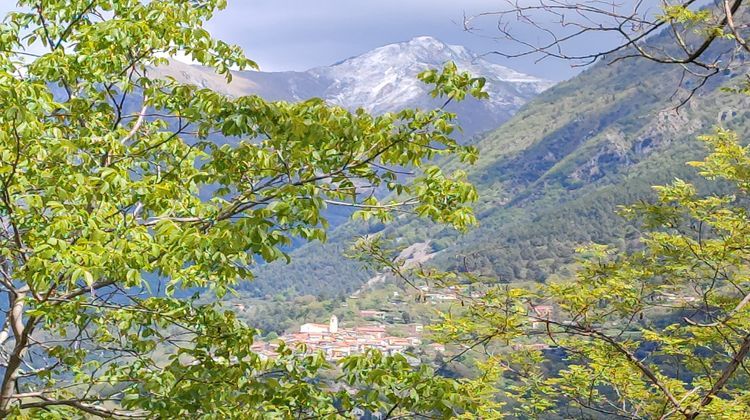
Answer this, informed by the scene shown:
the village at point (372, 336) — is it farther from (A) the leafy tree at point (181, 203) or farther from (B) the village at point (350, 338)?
(A) the leafy tree at point (181, 203)

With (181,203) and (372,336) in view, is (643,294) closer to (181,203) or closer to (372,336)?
(181,203)

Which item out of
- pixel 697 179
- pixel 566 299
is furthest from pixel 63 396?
pixel 697 179

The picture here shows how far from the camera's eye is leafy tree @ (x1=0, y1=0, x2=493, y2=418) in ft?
14.4

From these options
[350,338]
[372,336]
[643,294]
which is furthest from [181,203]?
[372,336]

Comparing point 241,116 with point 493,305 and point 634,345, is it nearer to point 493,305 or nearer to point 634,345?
point 493,305

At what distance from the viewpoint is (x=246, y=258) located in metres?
5.72

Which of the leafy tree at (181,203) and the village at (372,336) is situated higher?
the leafy tree at (181,203)

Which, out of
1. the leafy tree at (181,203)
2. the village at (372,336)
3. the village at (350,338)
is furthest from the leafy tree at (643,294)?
the village at (350,338)

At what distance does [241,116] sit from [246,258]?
5.50 feet

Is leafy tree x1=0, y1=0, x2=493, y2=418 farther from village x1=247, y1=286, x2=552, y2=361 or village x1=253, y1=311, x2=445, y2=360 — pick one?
village x1=253, y1=311, x2=445, y2=360

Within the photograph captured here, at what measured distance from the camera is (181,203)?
5.99m

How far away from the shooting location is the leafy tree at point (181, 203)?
14.4 feet

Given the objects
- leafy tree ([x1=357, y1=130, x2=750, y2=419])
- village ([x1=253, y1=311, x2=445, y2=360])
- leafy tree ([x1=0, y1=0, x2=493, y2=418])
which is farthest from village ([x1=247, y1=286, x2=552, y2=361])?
leafy tree ([x1=0, y1=0, x2=493, y2=418])

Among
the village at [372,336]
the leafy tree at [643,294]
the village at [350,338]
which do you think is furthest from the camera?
the village at [350,338]
